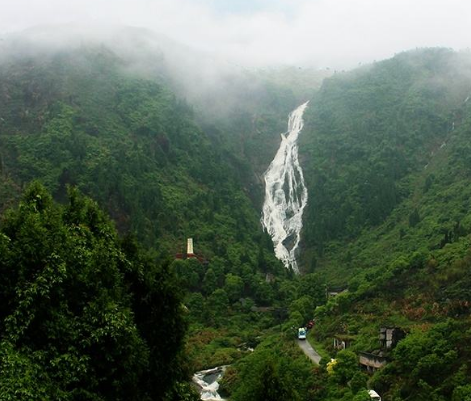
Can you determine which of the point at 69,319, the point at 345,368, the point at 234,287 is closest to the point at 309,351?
the point at 345,368

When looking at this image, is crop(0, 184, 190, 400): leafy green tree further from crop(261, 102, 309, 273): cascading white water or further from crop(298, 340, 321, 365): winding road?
crop(261, 102, 309, 273): cascading white water

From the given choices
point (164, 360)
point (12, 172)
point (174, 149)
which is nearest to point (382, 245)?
point (174, 149)

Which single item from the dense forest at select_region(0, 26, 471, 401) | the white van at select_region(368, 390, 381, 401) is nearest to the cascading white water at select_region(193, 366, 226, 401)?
the dense forest at select_region(0, 26, 471, 401)

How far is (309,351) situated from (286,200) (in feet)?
178

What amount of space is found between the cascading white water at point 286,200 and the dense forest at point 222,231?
82.3 inches

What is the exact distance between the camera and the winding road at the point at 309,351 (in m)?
37.4

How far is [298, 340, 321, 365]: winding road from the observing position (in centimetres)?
3741

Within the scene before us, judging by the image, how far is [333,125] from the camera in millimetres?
105000

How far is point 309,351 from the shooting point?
39500 millimetres

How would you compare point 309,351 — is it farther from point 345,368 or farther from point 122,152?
point 122,152

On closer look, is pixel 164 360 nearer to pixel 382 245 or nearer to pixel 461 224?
pixel 461 224

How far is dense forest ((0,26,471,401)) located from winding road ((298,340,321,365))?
1.55ft

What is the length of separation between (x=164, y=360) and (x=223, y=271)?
4402 centimetres

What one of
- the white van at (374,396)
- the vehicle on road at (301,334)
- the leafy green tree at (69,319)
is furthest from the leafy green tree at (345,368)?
the leafy green tree at (69,319)
